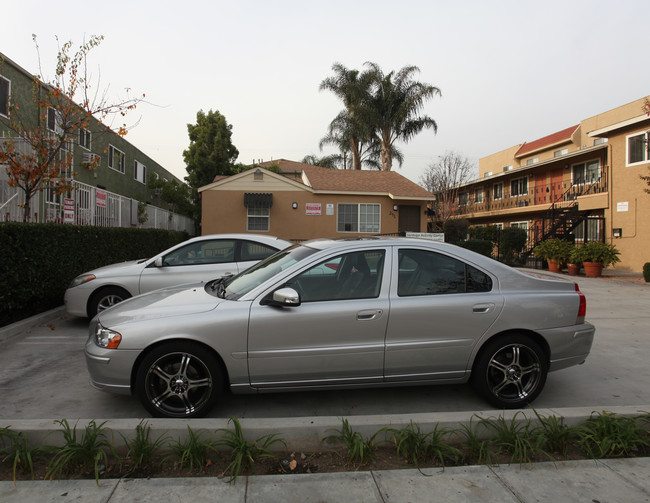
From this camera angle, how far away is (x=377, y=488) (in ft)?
8.16

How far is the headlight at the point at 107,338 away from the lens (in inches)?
127

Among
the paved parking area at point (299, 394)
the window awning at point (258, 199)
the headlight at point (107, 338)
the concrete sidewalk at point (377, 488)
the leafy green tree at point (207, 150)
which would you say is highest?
the leafy green tree at point (207, 150)

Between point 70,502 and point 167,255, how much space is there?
14.8ft

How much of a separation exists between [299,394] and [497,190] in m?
31.6

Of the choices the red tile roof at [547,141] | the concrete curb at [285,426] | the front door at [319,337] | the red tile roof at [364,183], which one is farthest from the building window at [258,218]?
the red tile roof at [547,141]

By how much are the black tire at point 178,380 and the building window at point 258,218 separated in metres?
17.2

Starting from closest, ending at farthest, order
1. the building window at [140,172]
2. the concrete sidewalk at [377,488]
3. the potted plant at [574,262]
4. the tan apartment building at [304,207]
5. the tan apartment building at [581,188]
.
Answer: the concrete sidewalk at [377,488] → the potted plant at [574,262] → the tan apartment building at [581,188] → the tan apartment building at [304,207] → the building window at [140,172]

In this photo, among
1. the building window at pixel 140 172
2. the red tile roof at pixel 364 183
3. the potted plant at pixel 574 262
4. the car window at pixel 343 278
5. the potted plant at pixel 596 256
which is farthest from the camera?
the building window at pixel 140 172

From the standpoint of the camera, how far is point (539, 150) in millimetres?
31688

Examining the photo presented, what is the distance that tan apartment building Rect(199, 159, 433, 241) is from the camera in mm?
20000

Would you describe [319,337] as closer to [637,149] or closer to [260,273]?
[260,273]

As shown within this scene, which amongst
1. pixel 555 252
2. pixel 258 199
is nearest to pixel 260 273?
pixel 555 252

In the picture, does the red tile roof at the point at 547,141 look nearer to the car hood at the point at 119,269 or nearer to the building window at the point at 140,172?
the building window at the point at 140,172

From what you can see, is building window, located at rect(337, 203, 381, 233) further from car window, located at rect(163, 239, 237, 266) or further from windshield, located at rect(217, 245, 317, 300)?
windshield, located at rect(217, 245, 317, 300)
